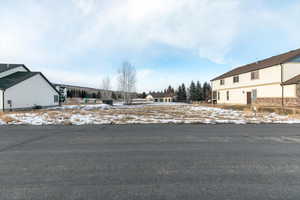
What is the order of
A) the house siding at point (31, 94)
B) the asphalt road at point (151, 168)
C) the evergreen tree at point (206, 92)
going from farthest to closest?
the evergreen tree at point (206, 92), the house siding at point (31, 94), the asphalt road at point (151, 168)

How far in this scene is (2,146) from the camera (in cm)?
548

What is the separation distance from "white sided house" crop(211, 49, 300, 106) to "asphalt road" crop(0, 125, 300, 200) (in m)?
17.2

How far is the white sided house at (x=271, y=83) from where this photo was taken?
19.5 meters

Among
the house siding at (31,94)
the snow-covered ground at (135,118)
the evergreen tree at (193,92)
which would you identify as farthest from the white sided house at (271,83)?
the evergreen tree at (193,92)

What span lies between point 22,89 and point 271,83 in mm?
32924

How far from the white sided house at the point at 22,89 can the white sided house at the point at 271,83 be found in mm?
31624

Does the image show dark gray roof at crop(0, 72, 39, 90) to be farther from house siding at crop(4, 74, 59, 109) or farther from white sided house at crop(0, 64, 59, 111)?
house siding at crop(4, 74, 59, 109)

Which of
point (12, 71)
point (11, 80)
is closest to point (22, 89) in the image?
point (11, 80)

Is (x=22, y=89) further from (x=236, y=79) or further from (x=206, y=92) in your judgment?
(x=206, y=92)

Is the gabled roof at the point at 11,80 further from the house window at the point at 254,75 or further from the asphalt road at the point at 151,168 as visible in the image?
the house window at the point at 254,75

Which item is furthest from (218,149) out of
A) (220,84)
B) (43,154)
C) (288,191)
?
(220,84)

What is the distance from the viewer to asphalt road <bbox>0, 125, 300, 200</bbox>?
2.82 meters

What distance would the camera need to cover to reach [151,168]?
12.4ft

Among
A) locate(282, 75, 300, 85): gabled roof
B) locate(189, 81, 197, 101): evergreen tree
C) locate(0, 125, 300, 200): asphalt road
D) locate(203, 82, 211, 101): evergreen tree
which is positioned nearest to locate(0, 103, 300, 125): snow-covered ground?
locate(0, 125, 300, 200): asphalt road
